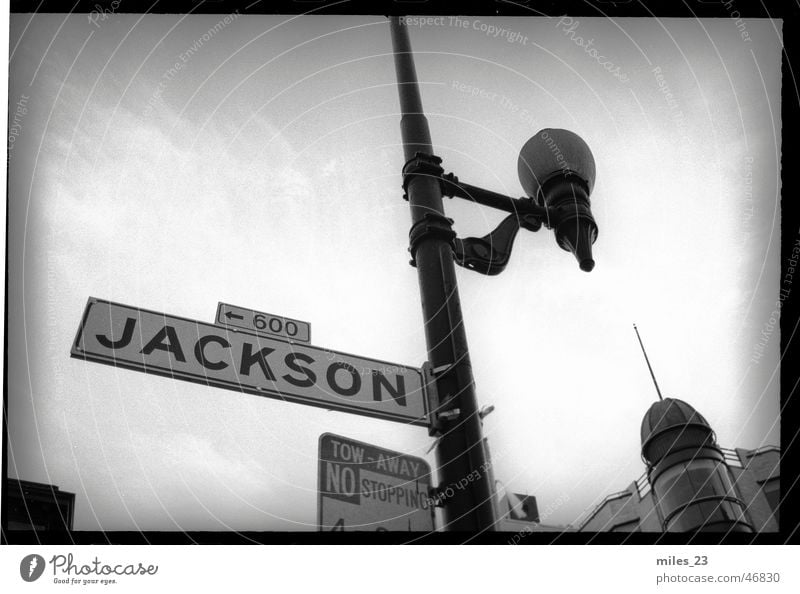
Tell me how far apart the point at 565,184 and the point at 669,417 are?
15363 mm

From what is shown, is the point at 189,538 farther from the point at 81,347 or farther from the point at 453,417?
the point at 453,417

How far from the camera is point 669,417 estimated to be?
56.3 feet

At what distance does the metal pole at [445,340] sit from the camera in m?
2.41

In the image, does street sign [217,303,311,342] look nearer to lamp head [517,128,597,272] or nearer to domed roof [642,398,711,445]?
lamp head [517,128,597,272]

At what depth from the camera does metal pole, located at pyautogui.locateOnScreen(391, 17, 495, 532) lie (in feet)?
7.91

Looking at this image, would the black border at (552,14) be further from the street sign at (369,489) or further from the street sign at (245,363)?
the street sign at (245,363)

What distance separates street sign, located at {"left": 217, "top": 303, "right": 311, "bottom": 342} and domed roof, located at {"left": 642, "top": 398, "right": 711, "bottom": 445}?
15.9 meters

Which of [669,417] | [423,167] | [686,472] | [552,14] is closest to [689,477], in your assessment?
[686,472]

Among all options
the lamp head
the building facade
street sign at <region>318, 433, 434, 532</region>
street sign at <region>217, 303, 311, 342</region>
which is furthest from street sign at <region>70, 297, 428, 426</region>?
the building facade

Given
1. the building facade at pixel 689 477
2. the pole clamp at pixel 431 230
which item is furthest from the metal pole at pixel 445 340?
the building facade at pixel 689 477

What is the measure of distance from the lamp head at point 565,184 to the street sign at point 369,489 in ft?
4.29

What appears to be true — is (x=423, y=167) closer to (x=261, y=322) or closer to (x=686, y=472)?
(x=261, y=322)
